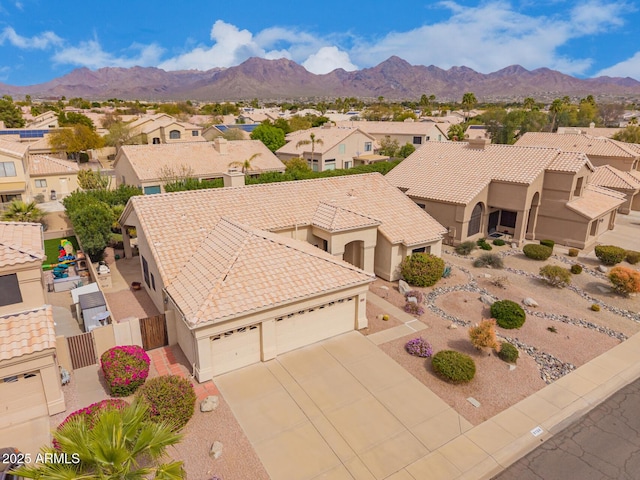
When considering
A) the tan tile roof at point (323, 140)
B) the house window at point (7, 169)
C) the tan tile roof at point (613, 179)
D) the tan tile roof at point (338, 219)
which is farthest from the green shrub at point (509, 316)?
the house window at point (7, 169)

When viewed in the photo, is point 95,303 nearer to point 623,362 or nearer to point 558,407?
point 558,407

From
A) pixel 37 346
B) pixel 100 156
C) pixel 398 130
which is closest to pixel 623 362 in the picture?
pixel 37 346

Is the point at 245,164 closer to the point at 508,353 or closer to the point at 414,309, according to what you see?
the point at 414,309

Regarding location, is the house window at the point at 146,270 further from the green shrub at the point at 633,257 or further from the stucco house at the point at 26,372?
the green shrub at the point at 633,257

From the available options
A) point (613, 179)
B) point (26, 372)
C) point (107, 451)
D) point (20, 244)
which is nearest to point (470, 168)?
point (613, 179)

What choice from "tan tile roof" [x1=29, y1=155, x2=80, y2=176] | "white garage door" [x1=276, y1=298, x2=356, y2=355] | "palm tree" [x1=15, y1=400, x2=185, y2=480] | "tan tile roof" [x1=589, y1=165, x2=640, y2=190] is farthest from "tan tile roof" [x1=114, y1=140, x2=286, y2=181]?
"palm tree" [x1=15, y1=400, x2=185, y2=480]
